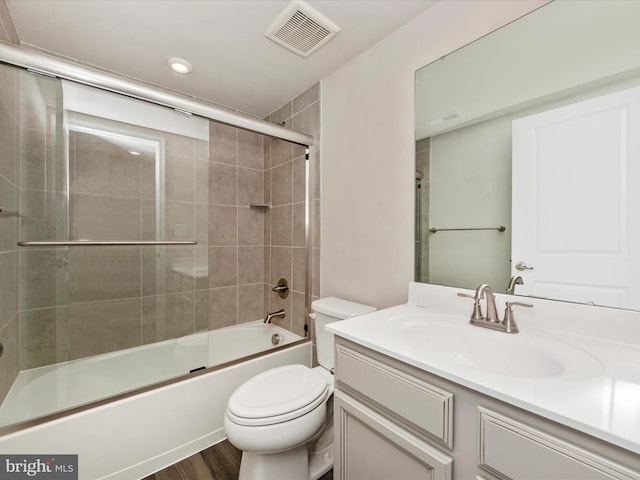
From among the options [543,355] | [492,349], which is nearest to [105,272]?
[492,349]

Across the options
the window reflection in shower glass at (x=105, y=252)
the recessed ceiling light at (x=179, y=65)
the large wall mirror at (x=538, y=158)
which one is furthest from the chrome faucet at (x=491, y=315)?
the recessed ceiling light at (x=179, y=65)

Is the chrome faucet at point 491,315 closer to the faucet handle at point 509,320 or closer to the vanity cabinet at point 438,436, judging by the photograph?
the faucet handle at point 509,320

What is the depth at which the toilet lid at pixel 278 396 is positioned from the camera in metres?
1.08

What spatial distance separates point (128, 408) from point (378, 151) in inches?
70.2

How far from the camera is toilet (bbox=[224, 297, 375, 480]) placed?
1062mm

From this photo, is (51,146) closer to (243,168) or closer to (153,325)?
(153,325)

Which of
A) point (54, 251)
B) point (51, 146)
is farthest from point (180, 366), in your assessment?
point (51, 146)

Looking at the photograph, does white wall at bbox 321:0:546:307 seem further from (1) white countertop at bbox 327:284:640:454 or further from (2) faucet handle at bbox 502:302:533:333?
(2) faucet handle at bbox 502:302:533:333

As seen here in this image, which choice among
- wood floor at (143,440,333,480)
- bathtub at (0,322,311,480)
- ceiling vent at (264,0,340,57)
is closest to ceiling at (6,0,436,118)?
ceiling vent at (264,0,340,57)

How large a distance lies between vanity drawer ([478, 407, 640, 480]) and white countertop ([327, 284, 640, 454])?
0.16 ft

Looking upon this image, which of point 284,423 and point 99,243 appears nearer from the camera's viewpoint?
point 284,423

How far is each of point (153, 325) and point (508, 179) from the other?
1.87 meters

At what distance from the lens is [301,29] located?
Result: 55.9 inches

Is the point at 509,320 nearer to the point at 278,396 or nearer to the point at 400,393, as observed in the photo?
the point at 400,393
